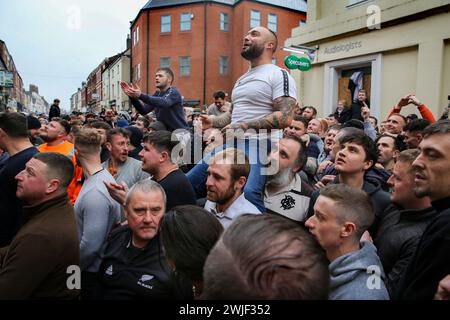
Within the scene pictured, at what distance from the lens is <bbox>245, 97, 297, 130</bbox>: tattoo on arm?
3219 millimetres

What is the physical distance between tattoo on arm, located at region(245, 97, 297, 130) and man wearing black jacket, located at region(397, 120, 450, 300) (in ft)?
4.11

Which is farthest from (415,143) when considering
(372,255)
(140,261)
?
(140,261)

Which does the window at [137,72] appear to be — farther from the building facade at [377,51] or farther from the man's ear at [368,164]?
the man's ear at [368,164]

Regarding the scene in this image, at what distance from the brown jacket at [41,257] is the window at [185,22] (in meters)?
29.5

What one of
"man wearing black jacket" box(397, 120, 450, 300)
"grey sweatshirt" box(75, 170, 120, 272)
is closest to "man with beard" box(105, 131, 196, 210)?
"grey sweatshirt" box(75, 170, 120, 272)

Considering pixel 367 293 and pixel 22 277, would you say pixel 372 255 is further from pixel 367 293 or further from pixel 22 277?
pixel 22 277

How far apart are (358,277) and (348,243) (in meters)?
0.29

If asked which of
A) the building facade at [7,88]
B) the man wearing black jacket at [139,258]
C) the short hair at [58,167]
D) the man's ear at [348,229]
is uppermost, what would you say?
the building facade at [7,88]

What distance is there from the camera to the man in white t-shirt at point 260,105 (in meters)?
3.24

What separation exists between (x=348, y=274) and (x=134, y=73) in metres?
35.5

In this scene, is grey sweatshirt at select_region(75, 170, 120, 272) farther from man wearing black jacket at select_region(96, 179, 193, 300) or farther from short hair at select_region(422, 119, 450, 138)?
short hair at select_region(422, 119, 450, 138)

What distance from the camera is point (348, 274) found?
189 cm

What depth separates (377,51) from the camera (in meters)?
10.2

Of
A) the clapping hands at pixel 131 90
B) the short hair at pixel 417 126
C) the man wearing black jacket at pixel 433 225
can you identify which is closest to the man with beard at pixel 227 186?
the man wearing black jacket at pixel 433 225
